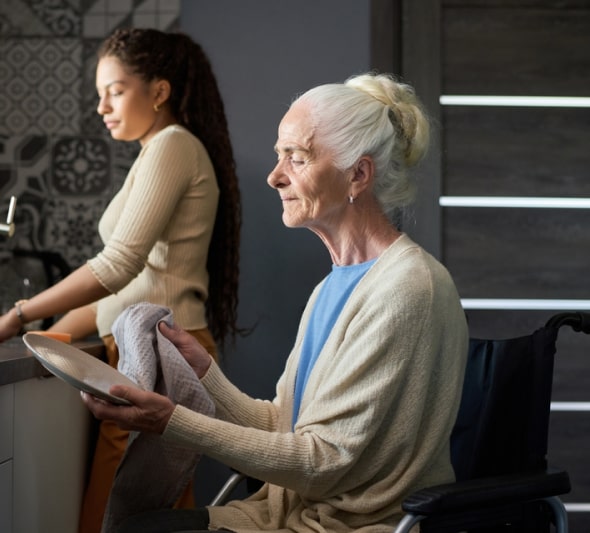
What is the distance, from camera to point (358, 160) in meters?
1.55

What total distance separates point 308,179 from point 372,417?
0.41 metres

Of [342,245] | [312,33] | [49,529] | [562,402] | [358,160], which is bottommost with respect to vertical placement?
[562,402]

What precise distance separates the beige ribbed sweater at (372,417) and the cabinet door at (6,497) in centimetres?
41

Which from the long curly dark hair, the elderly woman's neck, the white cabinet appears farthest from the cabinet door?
the long curly dark hair

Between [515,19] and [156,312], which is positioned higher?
[515,19]

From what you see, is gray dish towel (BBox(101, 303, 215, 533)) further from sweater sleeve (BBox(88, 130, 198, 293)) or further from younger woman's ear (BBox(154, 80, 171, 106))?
younger woman's ear (BBox(154, 80, 171, 106))

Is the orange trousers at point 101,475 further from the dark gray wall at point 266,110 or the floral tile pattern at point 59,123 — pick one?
the floral tile pattern at point 59,123

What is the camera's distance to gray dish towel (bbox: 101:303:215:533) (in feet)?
5.01

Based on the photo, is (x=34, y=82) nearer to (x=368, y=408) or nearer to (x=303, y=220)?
(x=303, y=220)

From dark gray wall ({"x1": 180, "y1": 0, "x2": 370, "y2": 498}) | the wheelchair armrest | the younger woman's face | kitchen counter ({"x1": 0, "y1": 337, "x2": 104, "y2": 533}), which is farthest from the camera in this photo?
dark gray wall ({"x1": 180, "y1": 0, "x2": 370, "y2": 498})

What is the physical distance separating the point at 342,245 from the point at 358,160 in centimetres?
15

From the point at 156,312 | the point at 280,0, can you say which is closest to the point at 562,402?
the point at 280,0

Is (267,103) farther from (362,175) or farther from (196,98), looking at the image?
(362,175)

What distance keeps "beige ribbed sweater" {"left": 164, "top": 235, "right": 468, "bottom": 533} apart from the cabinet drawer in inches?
15.6
